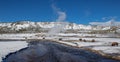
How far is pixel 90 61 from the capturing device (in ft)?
99.5

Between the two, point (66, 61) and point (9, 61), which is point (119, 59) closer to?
point (66, 61)

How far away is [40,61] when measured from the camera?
30.4 metres

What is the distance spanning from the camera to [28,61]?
97.1ft

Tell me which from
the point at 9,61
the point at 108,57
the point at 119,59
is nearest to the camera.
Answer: the point at 9,61

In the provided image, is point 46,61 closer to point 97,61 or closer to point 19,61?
point 19,61

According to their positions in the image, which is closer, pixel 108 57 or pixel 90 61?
pixel 90 61

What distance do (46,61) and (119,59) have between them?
35.4 ft

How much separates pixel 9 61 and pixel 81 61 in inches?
376

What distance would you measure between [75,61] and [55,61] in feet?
9.11

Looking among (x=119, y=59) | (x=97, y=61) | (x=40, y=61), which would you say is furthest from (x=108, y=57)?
(x=40, y=61)

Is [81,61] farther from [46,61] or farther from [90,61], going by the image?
[46,61]

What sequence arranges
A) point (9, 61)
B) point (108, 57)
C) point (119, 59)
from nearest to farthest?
1. point (9, 61)
2. point (119, 59)
3. point (108, 57)

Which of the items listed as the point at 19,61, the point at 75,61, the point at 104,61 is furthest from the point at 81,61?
the point at 19,61

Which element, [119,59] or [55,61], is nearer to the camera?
[55,61]
